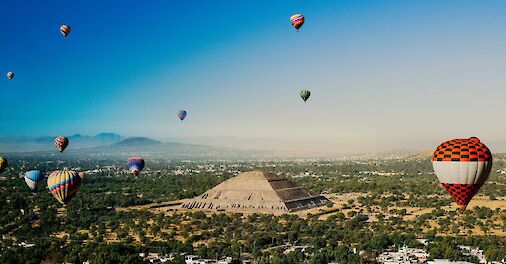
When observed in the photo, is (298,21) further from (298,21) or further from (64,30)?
(64,30)

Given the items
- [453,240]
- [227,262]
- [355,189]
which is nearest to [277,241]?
[227,262]

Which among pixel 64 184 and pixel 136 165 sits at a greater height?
pixel 136 165

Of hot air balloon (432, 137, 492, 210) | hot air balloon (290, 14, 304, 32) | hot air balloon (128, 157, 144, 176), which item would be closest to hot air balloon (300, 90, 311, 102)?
hot air balloon (290, 14, 304, 32)

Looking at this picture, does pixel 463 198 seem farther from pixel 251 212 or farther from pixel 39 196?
pixel 39 196

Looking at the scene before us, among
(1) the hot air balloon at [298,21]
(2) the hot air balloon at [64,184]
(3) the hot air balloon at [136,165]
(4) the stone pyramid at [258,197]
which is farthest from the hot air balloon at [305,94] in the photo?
(3) the hot air balloon at [136,165]

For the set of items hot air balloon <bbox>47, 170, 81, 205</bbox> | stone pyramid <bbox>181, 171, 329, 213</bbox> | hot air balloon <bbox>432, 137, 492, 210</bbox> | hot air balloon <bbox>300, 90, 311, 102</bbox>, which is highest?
hot air balloon <bbox>300, 90, 311, 102</bbox>

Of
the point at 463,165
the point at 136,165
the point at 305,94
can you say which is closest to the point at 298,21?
the point at 305,94

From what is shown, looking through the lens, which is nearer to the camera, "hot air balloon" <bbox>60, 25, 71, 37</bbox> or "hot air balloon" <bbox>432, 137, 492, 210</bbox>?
Answer: "hot air balloon" <bbox>432, 137, 492, 210</bbox>

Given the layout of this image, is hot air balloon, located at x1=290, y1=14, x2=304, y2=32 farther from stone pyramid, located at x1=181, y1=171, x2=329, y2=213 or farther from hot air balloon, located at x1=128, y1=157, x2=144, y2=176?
hot air balloon, located at x1=128, y1=157, x2=144, y2=176
